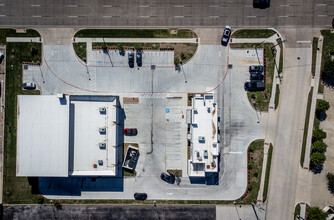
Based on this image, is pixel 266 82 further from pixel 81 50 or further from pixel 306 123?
pixel 81 50

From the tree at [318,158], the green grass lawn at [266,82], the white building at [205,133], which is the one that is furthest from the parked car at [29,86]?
the tree at [318,158]

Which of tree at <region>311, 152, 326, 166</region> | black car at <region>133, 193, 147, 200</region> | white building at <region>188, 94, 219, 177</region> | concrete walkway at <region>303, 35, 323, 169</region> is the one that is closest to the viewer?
white building at <region>188, 94, 219, 177</region>

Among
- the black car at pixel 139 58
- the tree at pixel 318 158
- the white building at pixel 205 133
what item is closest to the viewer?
the white building at pixel 205 133

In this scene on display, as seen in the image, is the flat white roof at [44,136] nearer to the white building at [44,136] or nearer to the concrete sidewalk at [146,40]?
the white building at [44,136]

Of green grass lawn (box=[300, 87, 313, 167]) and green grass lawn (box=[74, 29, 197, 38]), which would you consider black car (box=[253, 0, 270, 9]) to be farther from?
green grass lawn (box=[300, 87, 313, 167])

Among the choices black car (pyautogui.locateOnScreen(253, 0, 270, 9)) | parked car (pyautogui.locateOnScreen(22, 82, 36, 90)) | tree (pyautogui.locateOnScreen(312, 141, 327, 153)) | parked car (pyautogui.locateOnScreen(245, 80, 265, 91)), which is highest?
black car (pyautogui.locateOnScreen(253, 0, 270, 9))

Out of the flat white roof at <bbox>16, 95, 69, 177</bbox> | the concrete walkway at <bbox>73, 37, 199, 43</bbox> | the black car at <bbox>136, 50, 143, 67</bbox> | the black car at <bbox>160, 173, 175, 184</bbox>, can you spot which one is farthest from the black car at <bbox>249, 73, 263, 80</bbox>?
the flat white roof at <bbox>16, 95, 69, 177</bbox>

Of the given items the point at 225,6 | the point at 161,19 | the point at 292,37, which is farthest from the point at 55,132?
the point at 292,37
